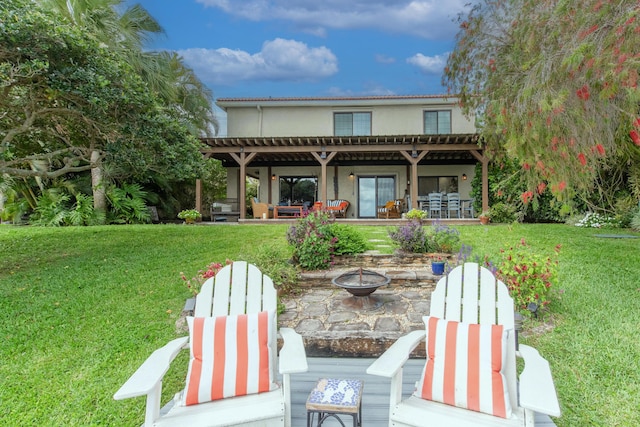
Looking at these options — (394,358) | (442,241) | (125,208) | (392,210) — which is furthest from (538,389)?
(125,208)

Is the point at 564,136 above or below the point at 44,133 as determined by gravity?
below

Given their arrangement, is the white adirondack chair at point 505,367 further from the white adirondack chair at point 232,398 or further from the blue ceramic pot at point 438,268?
the blue ceramic pot at point 438,268

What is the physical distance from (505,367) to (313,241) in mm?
3512

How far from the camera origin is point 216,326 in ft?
7.26

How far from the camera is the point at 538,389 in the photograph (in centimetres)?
168

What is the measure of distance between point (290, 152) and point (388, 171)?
437 cm

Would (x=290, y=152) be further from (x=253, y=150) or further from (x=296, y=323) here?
(x=296, y=323)

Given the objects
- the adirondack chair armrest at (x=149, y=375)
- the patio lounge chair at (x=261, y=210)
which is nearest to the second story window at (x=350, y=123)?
the patio lounge chair at (x=261, y=210)

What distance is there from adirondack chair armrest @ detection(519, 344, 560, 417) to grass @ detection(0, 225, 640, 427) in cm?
69

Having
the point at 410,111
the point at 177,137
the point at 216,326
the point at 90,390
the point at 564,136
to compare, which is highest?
the point at 410,111

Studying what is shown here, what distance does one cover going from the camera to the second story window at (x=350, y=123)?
1462 cm

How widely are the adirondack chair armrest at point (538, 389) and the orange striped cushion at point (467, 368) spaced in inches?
6.3

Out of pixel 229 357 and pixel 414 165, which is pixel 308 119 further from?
pixel 229 357

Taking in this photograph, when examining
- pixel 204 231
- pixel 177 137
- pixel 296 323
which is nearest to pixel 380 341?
pixel 296 323
